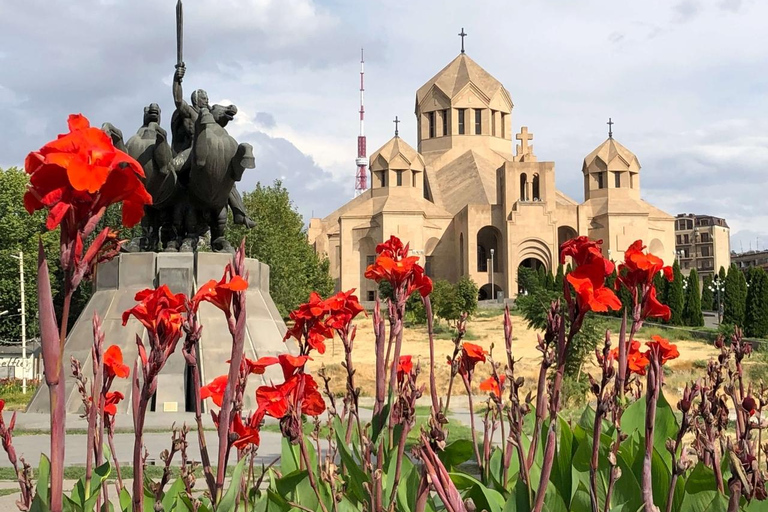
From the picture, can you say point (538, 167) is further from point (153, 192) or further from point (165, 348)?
point (165, 348)

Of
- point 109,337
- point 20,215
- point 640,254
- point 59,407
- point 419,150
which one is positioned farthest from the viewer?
point 419,150

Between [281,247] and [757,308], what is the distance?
16.9 meters

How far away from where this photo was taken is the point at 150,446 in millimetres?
6625

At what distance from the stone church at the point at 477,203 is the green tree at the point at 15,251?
63.5 ft

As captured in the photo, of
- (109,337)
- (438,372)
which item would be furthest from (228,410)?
(438,372)

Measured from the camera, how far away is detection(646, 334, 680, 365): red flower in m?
1.71

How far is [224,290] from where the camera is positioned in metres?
1.66

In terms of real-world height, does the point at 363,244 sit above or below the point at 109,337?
above

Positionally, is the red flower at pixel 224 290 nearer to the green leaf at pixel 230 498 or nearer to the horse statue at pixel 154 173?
the green leaf at pixel 230 498

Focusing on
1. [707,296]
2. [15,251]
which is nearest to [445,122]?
[707,296]

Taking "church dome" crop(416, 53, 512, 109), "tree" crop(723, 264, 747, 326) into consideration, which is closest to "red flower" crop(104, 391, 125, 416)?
"tree" crop(723, 264, 747, 326)

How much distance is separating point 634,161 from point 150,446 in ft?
150

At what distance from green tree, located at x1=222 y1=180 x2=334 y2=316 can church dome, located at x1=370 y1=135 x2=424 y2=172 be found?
9597 millimetres

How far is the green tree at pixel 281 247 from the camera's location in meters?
→ 28.7
